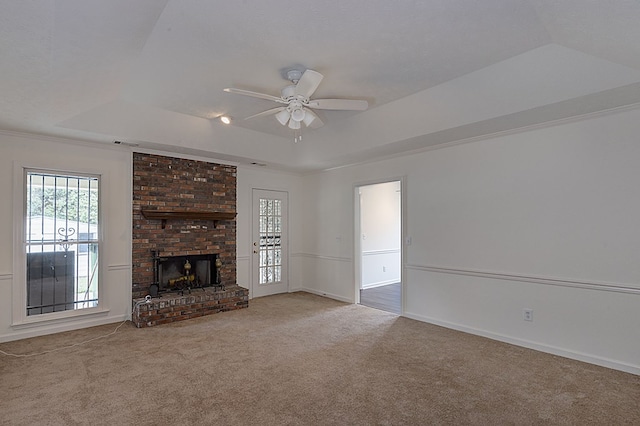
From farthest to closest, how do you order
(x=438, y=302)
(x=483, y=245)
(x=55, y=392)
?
(x=438, y=302) < (x=483, y=245) < (x=55, y=392)

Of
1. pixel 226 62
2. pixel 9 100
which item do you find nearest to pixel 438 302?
pixel 226 62

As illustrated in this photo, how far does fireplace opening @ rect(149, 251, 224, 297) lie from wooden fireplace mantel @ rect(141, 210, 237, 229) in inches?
21.7

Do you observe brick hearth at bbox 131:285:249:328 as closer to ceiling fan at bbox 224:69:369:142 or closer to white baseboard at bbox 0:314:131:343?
white baseboard at bbox 0:314:131:343

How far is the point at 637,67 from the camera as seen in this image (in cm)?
249

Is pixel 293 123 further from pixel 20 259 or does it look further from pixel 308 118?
pixel 20 259

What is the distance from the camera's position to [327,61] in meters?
3.01

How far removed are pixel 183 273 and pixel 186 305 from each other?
70cm

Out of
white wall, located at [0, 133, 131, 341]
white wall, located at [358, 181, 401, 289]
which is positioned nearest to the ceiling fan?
white wall, located at [0, 133, 131, 341]

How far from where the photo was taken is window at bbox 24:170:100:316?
13.6ft

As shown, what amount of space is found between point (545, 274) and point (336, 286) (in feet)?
11.1

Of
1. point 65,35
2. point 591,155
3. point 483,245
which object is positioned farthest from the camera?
point 483,245

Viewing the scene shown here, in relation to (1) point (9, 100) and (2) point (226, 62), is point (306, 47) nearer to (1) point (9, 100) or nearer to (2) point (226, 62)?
(2) point (226, 62)

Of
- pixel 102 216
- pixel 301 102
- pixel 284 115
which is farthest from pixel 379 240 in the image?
pixel 102 216

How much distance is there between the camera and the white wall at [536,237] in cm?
312
